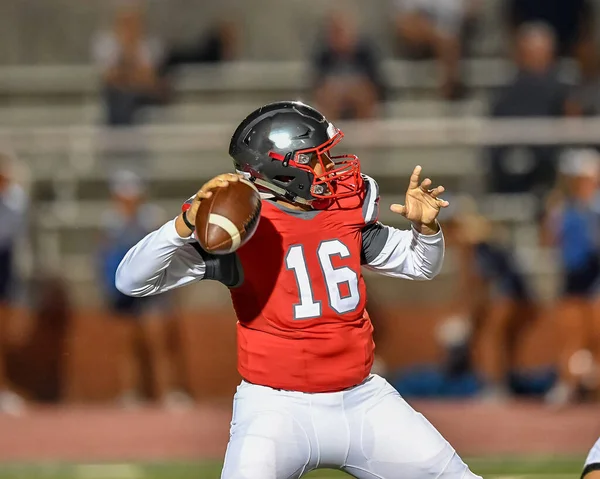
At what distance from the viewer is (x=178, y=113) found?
11.7 metres

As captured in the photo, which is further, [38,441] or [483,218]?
[483,218]

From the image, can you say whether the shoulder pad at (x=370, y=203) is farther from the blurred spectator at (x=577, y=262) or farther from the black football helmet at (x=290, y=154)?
the blurred spectator at (x=577, y=262)

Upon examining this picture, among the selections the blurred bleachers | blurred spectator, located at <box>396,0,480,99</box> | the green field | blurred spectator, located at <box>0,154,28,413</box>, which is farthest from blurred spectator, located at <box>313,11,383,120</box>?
the green field

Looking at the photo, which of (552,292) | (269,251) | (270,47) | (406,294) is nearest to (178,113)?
(270,47)

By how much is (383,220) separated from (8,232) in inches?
123

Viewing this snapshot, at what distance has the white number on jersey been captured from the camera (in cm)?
395

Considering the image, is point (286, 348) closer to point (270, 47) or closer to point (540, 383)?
point (540, 383)

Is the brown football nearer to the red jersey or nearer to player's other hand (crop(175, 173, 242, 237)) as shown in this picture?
player's other hand (crop(175, 173, 242, 237))

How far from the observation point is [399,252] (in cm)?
419

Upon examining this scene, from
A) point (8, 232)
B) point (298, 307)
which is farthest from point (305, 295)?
point (8, 232)

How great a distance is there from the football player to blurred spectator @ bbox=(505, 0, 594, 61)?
7651mm

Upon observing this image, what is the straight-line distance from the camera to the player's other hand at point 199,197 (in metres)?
3.75

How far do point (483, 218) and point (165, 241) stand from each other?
20.3 ft

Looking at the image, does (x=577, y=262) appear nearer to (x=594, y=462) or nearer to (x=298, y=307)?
(x=594, y=462)
